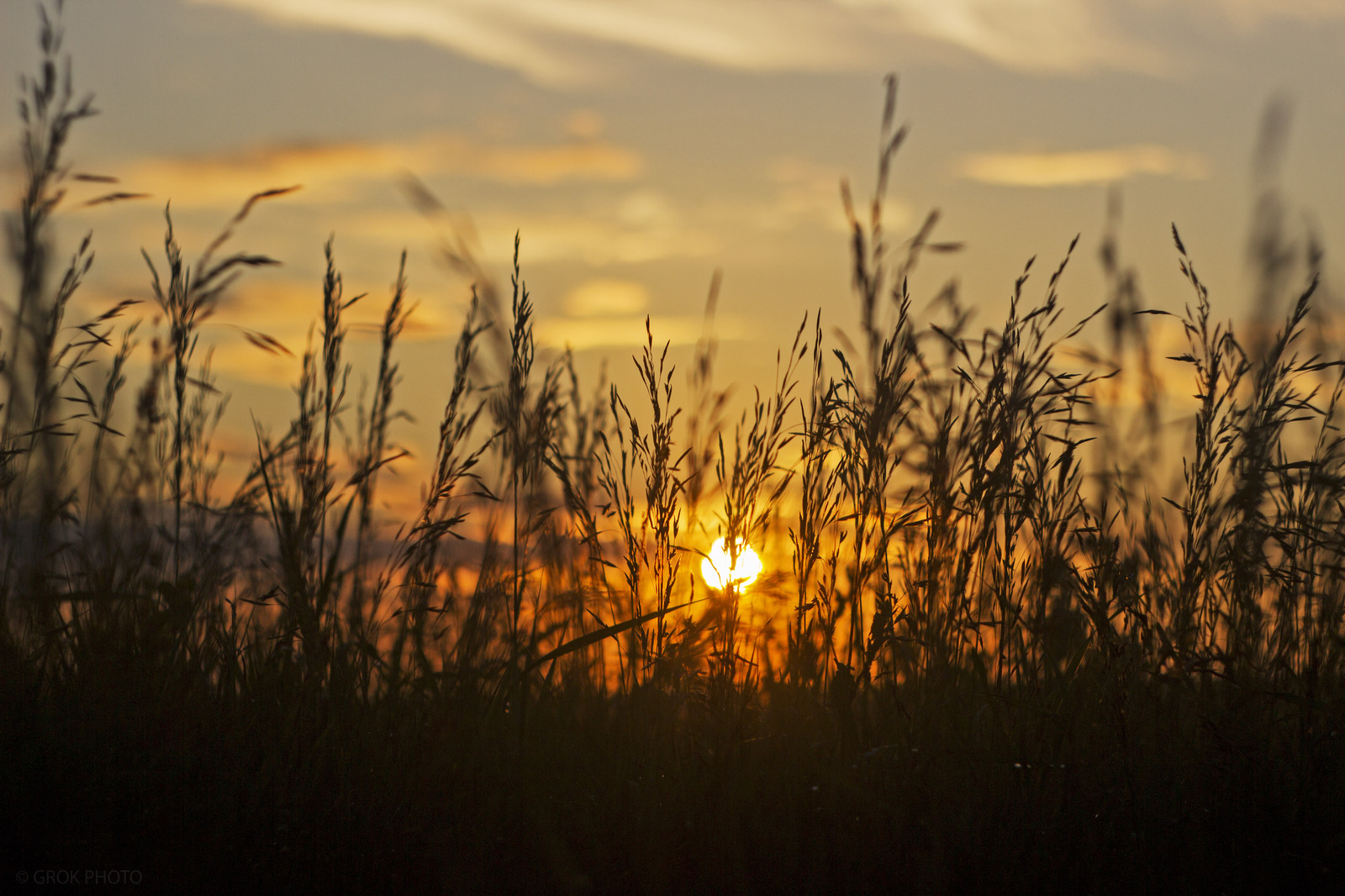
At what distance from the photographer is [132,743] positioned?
229 centimetres

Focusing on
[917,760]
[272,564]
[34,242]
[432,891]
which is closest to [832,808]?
[917,760]

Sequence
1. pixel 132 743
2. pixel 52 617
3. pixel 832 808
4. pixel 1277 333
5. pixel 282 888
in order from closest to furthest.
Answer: pixel 282 888, pixel 832 808, pixel 132 743, pixel 1277 333, pixel 52 617

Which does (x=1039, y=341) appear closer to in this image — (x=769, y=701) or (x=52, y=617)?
(x=769, y=701)

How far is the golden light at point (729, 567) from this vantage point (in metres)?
2.60

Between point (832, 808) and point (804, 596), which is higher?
point (804, 596)

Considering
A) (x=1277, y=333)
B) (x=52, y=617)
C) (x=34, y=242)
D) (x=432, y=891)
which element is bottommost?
(x=432, y=891)

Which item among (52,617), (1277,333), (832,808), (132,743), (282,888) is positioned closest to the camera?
Result: (282,888)

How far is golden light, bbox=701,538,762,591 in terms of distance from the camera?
2.60 metres

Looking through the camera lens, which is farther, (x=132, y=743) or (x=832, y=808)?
(x=132, y=743)

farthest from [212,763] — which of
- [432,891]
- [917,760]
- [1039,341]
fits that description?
[1039,341]

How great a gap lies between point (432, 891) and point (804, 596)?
1.07 meters

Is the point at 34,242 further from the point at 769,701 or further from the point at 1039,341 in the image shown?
the point at 1039,341

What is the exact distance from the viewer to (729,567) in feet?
8.52

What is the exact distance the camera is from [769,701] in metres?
2.48
